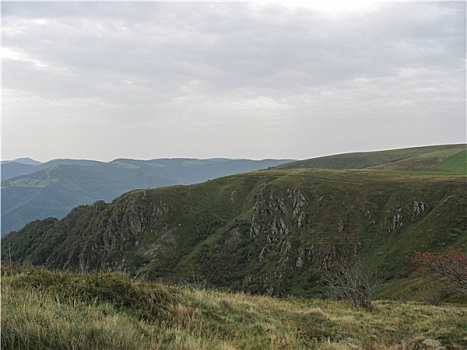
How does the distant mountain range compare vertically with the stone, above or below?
below

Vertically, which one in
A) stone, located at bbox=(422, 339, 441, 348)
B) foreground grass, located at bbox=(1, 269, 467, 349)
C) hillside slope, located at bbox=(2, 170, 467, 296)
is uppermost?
foreground grass, located at bbox=(1, 269, 467, 349)

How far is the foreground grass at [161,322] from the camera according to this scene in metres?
5.77

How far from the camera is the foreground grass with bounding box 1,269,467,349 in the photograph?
5766 mm

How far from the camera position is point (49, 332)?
563 centimetres

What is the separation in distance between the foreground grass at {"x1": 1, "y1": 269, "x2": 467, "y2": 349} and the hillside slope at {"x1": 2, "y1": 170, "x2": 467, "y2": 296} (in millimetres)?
58019

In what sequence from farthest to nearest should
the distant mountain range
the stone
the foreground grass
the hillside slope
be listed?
the hillside slope < the distant mountain range < the stone < the foreground grass

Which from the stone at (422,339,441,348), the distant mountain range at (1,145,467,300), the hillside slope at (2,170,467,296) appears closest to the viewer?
the stone at (422,339,441,348)

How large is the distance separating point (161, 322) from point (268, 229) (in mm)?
102153

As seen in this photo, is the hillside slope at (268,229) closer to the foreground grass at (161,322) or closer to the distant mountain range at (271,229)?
the distant mountain range at (271,229)

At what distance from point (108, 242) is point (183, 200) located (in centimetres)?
3021

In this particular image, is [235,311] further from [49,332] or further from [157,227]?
[157,227]

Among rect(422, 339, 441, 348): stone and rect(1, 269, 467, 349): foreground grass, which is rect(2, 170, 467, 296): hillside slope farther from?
rect(422, 339, 441, 348): stone

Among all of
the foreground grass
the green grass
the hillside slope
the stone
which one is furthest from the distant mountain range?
the stone

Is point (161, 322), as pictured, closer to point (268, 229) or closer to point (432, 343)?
point (432, 343)
